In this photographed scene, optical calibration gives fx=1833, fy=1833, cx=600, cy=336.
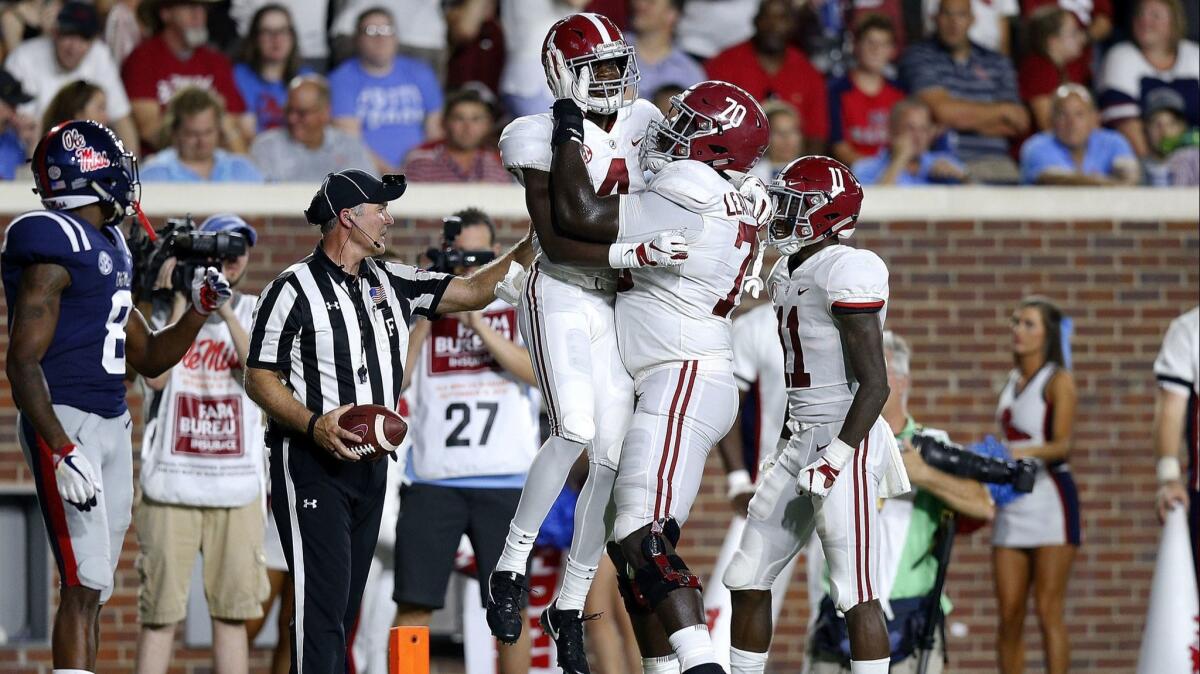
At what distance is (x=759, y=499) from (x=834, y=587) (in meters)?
0.41

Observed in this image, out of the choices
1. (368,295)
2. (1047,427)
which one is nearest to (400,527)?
(368,295)

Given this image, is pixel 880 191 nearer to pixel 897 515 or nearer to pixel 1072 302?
pixel 1072 302

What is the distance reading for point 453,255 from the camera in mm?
7723

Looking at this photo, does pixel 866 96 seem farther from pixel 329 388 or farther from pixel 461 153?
pixel 329 388

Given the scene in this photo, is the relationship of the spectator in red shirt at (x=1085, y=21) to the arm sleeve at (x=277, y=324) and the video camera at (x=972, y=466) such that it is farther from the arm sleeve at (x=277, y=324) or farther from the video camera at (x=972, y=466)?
the arm sleeve at (x=277, y=324)

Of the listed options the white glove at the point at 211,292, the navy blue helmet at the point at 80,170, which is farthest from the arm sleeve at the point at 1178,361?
the navy blue helmet at the point at 80,170

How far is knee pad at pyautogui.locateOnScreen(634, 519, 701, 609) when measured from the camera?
19.7 ft

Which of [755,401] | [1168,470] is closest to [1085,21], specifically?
[1168,470]

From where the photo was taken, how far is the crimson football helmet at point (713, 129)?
6258 millimetres

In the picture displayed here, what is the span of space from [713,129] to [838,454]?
119cm

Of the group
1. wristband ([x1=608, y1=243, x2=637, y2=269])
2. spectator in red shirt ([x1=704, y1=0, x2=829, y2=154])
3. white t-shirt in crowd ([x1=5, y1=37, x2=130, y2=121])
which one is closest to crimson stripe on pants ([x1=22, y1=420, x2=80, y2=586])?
wristband ([x1=608, y1=243, x2=637, y2=269])

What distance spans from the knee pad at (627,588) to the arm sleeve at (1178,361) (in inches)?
139

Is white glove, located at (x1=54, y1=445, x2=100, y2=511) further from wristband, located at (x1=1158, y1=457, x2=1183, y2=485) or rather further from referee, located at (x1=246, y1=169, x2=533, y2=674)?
wristband, located at (x1=1158, y1=457, x2=1183, y2=485)

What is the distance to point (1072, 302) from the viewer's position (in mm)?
11016
